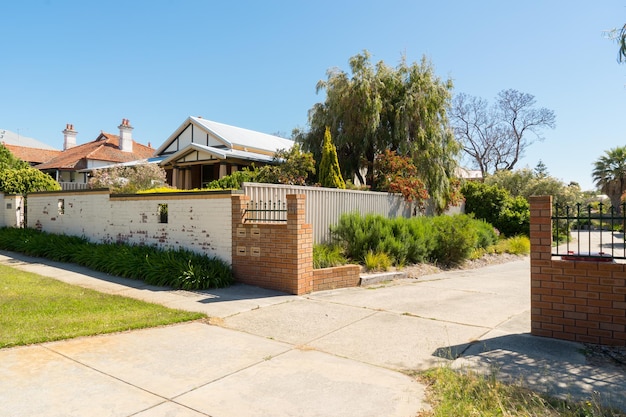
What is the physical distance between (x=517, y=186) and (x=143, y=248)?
27601 millimetres

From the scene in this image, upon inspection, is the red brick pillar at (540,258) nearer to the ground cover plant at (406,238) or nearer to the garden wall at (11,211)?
the ground cover plant at (406,238)

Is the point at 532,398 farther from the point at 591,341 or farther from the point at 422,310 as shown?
the point at 422,310

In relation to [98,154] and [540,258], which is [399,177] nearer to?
[540,258]

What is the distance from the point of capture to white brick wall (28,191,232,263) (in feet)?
30.4

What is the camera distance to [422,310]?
269 inches

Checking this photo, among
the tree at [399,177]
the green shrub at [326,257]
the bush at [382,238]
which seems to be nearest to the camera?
the green shrub at [326,257]

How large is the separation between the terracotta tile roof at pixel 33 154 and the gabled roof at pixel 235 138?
59.4 feet

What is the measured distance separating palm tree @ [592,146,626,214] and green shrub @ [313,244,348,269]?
33.8 meters

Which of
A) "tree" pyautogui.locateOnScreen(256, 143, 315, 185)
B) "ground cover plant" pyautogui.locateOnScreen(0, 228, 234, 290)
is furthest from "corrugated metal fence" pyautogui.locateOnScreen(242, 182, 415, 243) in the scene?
"tree" pyautogui.locateOnScreen(256, 143, 315, 185)

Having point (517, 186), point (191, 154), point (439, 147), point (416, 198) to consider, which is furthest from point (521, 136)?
point (191, 154)

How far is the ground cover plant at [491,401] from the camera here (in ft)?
10.7

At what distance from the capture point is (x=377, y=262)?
10031 millimetres

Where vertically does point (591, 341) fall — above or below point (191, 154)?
below

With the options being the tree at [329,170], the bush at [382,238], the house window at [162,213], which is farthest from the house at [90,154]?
the bush at [382,238]
